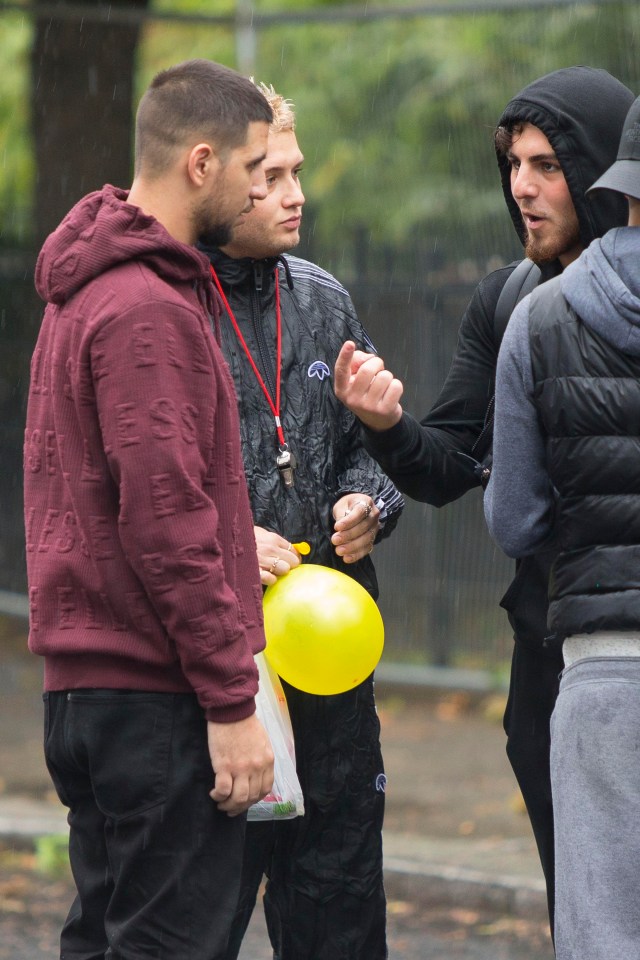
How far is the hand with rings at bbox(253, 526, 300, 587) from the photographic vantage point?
12.1ft

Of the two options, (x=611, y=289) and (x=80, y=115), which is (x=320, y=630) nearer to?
(x=611, y=289)

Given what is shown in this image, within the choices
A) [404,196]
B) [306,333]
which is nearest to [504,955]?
[306,333]

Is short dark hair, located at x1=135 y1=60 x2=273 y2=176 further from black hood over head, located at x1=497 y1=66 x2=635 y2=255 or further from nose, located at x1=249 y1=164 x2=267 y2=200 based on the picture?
black hood over head, located at x1=497 y1=66 x2=635 y2=255

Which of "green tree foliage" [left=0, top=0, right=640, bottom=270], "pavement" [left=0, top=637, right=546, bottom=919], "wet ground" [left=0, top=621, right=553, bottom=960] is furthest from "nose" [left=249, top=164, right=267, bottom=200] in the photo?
"green tree foliage" [left=0, top=0, right=640, bottom=270]

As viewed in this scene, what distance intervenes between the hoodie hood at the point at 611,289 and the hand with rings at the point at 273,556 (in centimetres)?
110

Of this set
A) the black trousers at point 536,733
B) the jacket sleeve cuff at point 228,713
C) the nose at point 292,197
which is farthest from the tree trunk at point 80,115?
the jacket sleeve cuff at point 228,713

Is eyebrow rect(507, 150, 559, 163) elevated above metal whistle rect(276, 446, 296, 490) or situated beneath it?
elevated above

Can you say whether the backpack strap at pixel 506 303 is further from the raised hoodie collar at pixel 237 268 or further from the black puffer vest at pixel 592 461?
the black puffer vest at pixel 592 461

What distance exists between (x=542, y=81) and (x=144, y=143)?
1152mm

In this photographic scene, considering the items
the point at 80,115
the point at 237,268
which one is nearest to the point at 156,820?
the point at 237,268

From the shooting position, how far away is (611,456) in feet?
9.43

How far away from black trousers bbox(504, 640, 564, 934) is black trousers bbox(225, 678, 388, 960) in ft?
1.36

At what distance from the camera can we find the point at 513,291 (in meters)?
3.82

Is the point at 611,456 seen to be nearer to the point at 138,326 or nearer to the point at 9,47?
the point at 138,326
